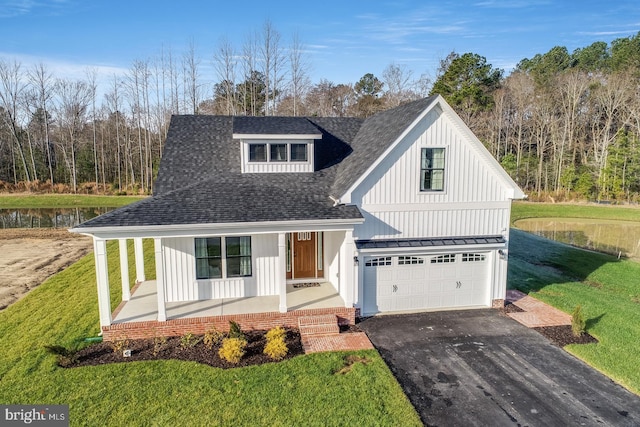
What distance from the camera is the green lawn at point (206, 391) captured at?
7234mm

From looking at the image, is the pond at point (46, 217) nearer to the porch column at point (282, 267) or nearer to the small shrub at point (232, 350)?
the porch column at point (282, 267)

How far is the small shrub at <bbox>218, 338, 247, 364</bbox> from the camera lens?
9234 mm

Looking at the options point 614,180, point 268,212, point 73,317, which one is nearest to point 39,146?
point 73,317

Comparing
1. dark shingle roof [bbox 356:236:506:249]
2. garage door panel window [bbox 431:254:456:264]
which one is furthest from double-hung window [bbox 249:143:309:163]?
garage door panel window [bbox 431:254:456:264]

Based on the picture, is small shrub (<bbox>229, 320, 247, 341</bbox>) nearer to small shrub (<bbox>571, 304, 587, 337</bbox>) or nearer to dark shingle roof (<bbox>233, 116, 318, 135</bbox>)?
dark shingle roof (<bbox>233, 116, 318, 135</bbox>)

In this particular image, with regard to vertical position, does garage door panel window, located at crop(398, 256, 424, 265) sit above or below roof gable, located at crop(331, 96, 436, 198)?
below

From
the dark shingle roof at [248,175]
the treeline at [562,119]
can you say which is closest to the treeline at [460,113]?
the treeline at [562,119]

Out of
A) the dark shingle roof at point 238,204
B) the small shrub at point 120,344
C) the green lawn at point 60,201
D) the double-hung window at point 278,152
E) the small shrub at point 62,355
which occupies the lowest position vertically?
the small shrub at point 120,344

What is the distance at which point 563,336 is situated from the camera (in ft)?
35.5

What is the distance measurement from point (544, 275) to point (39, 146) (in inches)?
2392

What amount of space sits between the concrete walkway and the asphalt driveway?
440 mm

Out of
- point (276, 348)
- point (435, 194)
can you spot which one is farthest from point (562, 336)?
point (276, 348)

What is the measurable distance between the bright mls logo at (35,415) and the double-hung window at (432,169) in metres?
10.5

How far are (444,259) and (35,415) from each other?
11.0 meters
